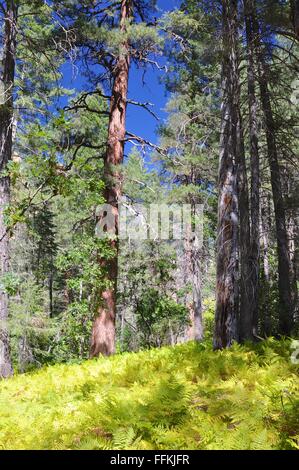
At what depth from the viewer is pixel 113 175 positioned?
30.9 ft

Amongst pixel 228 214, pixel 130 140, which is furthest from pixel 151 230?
pixel 228 214

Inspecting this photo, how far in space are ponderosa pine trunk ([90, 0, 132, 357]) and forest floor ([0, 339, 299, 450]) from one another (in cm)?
304

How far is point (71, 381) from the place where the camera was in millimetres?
6219

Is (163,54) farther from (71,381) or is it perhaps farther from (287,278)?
(71,381)

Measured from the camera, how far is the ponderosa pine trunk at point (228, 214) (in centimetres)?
630

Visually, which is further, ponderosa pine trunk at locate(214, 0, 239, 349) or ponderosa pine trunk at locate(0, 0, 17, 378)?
ponderosa pine trunk at locate(0, 0, 17, 378)

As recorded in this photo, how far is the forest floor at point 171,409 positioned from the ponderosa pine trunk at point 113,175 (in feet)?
9.98

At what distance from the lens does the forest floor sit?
3.26 metres

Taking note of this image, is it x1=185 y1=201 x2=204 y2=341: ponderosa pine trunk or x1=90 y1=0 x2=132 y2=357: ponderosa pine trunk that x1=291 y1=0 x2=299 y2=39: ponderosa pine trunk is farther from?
x1=185 y1=201 x2=204 y2=341: ponderosa pine trunk

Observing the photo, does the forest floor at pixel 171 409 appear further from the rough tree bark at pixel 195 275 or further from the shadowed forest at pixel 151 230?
the rough tree bark at pixel 195 275

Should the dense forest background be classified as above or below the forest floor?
above

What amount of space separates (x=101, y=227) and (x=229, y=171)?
3.89 metres

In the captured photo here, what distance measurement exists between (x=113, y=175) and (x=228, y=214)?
12.9ft

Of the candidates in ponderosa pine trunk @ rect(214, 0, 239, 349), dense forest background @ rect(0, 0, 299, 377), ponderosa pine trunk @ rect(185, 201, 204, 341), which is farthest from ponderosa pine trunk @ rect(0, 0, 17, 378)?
ponderosa pine trunk @ rect(185, 201, 204, 341)
